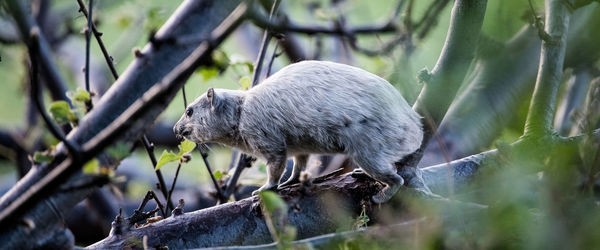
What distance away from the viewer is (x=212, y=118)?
2385mm

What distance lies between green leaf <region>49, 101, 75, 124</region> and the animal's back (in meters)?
0.86

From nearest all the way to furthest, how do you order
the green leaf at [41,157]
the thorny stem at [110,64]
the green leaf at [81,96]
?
the green leaf at [41,157] < the green leaf at [81,96] < the thorny stem at [110,64]

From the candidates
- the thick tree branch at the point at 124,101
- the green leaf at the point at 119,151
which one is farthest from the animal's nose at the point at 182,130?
the green leaf at the point at 119,151

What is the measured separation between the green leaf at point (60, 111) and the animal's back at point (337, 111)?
Answer: 0.86 meters

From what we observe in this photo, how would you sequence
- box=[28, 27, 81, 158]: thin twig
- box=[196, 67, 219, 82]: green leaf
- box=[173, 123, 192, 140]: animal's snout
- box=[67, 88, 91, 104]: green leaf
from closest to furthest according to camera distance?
box=[28, 27, 81, 158]: thin twig, box=[67, 88, 91, 104]: green leaf, box=[173, 123, 192, 140]: animal's snout, box=[196, 67, 219, 82]: green leaf

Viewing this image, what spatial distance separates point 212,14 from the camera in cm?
171

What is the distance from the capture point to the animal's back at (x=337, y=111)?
2.01 metres

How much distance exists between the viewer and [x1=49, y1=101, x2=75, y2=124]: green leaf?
140cm

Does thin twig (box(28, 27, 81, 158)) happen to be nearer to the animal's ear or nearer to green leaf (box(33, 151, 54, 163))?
green leaf (box(33, 151, 54, 163))

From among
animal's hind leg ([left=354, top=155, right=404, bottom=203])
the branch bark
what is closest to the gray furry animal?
animal's hind leg ([left=354, top=155, right=404, bottom=203])

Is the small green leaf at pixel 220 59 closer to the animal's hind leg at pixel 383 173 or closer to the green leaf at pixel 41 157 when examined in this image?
the animal's hind leg at pixel 383 173

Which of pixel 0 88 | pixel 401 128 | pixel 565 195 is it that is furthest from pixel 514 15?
pixel 0 88

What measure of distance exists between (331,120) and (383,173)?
0.80ft

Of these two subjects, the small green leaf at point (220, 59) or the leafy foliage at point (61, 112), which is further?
the small green leaf at point (220, 59)
